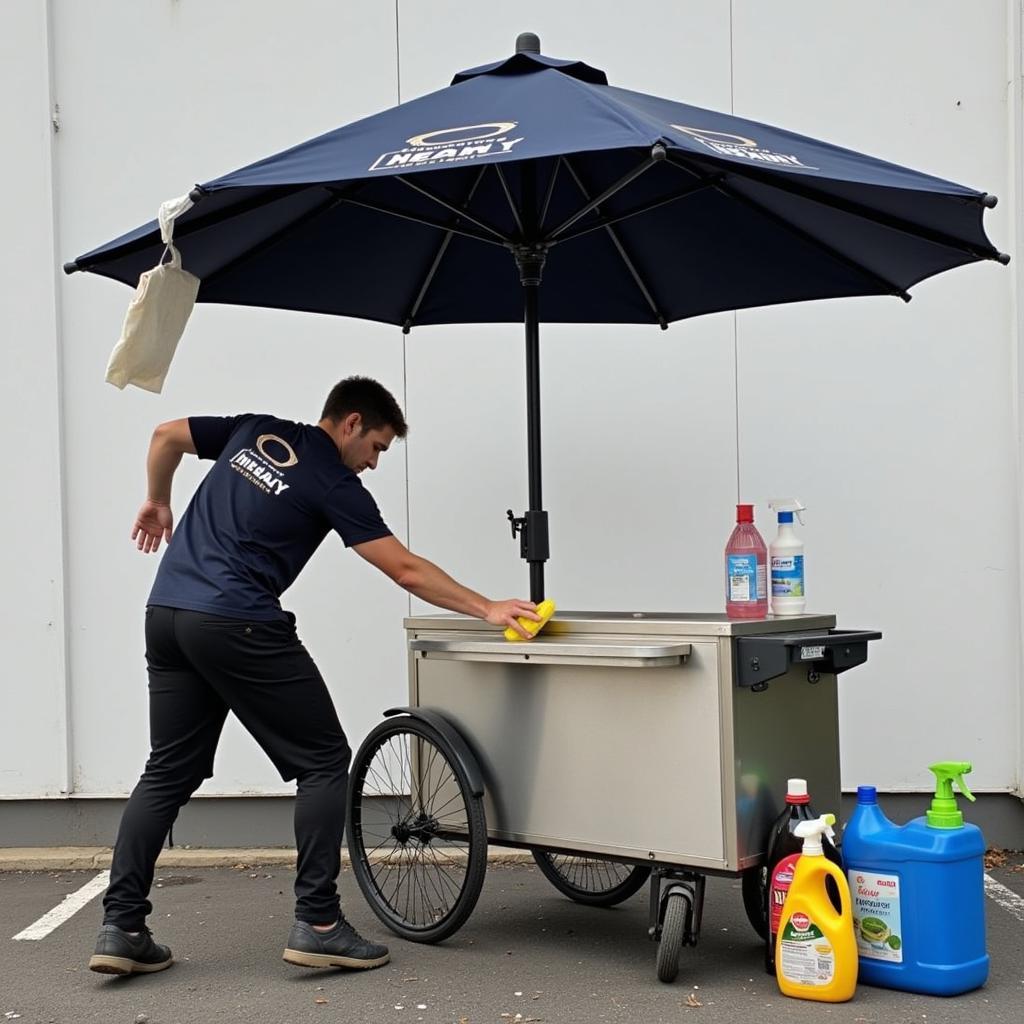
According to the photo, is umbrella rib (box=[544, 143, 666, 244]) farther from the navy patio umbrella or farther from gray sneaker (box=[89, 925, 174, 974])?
gray sneaker (box=[89, 925, 174, 974])

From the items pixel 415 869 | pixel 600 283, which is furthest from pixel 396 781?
pixel 600 283

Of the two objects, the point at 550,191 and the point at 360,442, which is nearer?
the point at 360,442

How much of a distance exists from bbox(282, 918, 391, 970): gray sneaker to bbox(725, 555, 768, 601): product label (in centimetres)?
149

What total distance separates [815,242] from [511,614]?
1.56 m

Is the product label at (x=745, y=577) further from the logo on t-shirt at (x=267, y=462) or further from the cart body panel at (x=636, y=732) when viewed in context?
the logo on t-shirt at (x=267, y=462)

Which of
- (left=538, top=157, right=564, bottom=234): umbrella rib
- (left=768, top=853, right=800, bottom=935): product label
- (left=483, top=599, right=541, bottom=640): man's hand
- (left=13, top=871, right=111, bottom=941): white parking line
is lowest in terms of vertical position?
(left=13, top=871, right=111, bottom=941): white parking line

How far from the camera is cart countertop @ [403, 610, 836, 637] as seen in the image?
3.71m

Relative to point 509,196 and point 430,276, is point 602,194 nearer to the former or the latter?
point 509,196

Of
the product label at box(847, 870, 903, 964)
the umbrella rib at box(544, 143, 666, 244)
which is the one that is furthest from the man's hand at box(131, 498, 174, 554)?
the product label at box(847, 870, 903, 964)

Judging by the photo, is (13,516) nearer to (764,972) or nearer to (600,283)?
(600,283)

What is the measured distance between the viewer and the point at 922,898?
11.9 ft

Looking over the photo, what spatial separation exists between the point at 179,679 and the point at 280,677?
1.01ft

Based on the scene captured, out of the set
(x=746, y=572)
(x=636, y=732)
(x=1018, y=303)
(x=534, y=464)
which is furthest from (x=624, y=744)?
(x=1018, y=303)

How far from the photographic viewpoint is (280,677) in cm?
384
